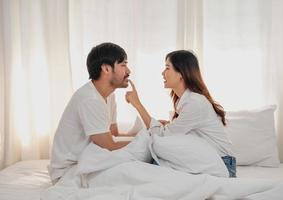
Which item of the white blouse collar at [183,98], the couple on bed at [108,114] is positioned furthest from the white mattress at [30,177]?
the white blouse collar at [183,98]

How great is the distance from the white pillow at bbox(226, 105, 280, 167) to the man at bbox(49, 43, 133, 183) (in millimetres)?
746

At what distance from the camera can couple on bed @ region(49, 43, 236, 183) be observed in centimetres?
184

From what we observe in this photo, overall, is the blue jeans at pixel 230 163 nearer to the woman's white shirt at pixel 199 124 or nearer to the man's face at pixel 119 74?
the woman's white shirt at pixel 199 124

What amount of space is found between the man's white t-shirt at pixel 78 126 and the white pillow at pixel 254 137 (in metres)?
0.84

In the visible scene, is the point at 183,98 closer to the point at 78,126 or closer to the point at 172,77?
the point at 172,77

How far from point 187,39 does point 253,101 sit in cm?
58

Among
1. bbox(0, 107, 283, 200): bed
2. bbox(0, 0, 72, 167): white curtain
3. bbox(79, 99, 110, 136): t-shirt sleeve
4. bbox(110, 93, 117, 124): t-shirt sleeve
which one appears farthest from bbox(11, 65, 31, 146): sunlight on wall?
bbox(79, 99, 110, 136): t-shirt sleeve

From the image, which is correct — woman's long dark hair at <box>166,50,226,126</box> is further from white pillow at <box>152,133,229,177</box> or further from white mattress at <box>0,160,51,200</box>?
white mattress at <box>0,160,51,200</box>

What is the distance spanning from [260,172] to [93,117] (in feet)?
3.21

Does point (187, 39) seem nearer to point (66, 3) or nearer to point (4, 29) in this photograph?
point (66, 3)

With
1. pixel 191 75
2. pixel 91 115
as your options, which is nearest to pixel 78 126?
pixel 91 115

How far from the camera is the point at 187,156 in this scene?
1.71 m

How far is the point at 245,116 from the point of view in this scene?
2.38 metres

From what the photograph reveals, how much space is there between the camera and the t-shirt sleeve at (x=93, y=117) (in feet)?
5.99
